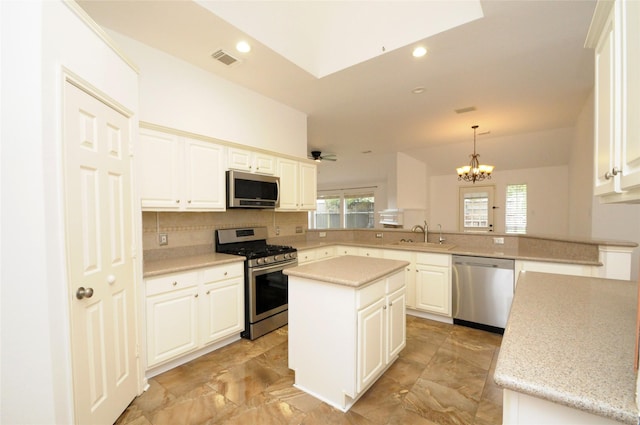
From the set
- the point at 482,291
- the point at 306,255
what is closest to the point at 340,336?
the point at 306,255

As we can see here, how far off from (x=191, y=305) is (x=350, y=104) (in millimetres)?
3041

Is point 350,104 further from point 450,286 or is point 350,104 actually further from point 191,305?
point 191,305

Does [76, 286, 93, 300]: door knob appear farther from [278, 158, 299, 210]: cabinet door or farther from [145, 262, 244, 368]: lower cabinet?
[278, 158, 299, 210]: cabinet door

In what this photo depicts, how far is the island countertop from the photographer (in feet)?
6.23

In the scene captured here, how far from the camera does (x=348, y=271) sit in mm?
2121

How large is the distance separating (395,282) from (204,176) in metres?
2.09

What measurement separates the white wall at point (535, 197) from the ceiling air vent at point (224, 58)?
633 centimetres

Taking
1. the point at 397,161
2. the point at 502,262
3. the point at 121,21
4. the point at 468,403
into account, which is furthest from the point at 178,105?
the point at 397,161

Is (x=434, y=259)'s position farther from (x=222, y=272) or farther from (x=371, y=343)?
(x=222, y=272)

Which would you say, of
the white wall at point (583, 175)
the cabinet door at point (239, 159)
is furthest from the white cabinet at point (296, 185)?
the white wall at point (583, 175)

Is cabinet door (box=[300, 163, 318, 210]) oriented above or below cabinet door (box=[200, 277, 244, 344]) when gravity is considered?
above

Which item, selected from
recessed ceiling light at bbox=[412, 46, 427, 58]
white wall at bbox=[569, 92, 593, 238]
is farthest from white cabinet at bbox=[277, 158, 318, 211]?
white wall at bbox=[569, 92, 593, 238]

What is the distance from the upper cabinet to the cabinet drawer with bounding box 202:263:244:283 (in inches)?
106

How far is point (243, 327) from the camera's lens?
2.94 meters
